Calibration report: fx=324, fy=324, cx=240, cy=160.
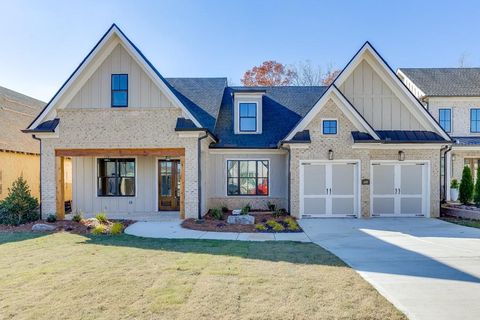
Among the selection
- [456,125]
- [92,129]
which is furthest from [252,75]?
[92,129]

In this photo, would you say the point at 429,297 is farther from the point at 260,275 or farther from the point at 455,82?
the point at 455,82

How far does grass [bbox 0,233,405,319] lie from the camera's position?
4.73m

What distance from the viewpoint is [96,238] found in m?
A: 10.3

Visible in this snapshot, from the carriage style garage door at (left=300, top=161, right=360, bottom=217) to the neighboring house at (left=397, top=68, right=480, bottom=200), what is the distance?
8130mm

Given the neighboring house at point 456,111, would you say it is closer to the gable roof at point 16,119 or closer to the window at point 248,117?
the window at point 248,117

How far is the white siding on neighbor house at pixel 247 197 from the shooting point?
1634 cm

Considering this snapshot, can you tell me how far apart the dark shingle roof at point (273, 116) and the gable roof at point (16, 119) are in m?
12.1

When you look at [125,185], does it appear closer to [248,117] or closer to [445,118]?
[248,117]

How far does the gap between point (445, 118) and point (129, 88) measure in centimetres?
1918

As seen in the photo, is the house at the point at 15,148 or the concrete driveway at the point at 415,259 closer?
the concrete driveway at the point at 415,259

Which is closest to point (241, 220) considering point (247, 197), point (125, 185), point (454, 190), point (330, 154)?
point (247, 197)

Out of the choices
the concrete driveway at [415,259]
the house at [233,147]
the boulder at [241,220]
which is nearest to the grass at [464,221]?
the concrete driveway at [415,259]

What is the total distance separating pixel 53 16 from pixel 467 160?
76.5 feet

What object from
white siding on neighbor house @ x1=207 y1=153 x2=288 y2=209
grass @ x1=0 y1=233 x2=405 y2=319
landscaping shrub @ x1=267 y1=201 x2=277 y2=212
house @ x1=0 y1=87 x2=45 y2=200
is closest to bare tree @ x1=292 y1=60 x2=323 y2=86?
white siding on neighbor house @ x1=207 y1=153 x2=288 y2=209
